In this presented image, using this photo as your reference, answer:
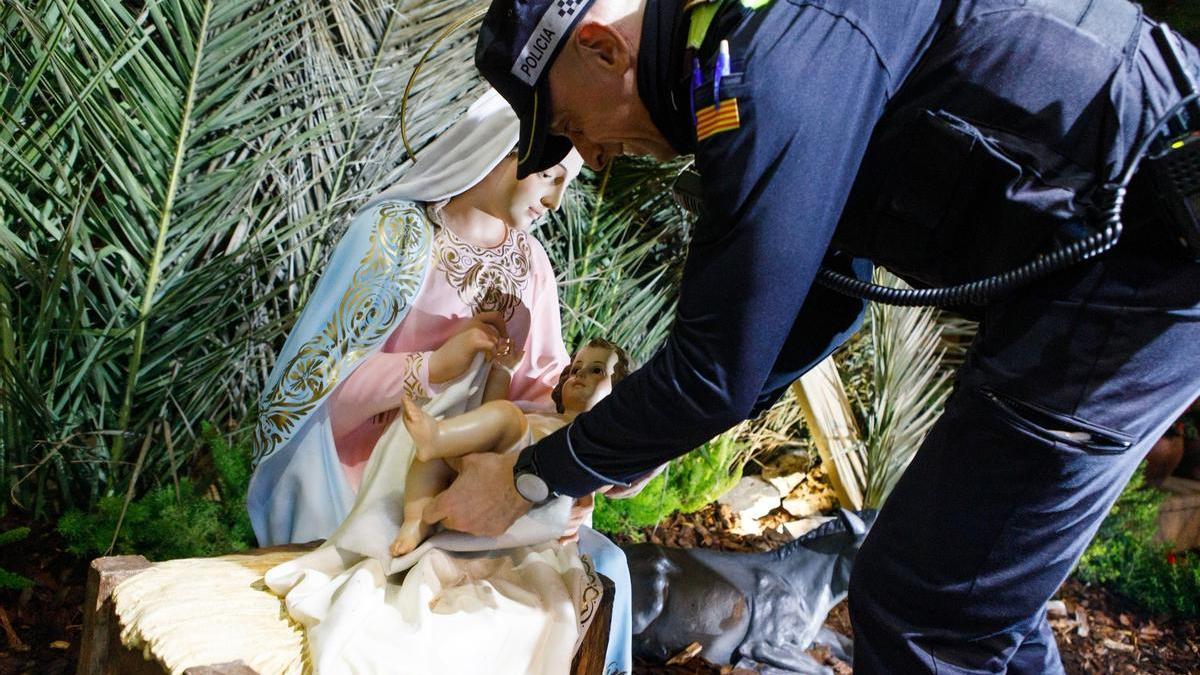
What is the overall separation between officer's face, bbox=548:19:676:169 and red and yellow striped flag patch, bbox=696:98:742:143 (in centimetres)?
16

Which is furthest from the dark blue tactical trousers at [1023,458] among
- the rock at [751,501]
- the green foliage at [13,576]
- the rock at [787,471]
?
the rock at [787,471]

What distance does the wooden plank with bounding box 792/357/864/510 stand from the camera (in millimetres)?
3922

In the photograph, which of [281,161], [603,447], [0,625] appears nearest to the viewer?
[603,447]

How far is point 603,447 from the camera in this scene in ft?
4.96

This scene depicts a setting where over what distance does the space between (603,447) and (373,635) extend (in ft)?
1.66

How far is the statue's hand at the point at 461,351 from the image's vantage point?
6.63ft

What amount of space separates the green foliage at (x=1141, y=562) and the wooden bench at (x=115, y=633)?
2697 mm

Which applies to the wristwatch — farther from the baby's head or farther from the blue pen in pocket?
the blue pen in pocket

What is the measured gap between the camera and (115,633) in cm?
170

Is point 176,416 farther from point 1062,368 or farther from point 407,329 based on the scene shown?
point 1062,368

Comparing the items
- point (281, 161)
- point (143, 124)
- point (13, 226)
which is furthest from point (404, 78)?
point (13, 226)

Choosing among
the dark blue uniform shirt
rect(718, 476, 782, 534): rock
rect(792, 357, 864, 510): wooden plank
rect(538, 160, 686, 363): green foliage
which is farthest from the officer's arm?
rect(718, 476, 782, 534): rock

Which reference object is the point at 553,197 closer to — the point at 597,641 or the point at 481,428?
the point at 481,428

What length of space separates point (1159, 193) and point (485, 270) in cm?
132
